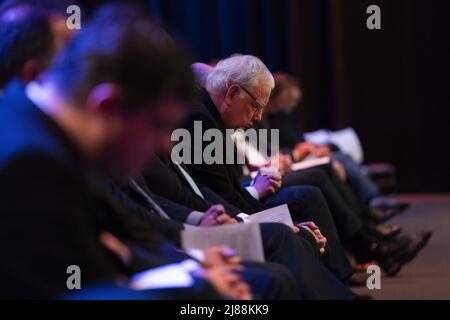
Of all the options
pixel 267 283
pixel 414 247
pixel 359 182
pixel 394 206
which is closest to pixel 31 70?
pixel 267 283

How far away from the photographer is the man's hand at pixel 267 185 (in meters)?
3.93

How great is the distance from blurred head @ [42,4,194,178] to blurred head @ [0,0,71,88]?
1.45 feet

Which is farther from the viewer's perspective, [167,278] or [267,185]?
[267,185]

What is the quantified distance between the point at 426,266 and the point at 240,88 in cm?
182

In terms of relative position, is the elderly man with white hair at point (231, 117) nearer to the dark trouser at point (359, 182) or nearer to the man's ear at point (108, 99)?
the man's ear at point (108, 99)

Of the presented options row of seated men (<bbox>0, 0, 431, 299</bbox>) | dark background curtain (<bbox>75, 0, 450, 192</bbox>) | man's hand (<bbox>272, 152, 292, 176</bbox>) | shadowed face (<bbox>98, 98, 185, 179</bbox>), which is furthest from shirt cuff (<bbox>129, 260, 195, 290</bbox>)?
dark background curtain (<bbox>75, 0, 450, 192</bbox>)

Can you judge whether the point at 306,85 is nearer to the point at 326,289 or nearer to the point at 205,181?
the point at 205,181

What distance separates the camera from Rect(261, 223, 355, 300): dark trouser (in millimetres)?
2697

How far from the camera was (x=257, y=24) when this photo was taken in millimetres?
8023

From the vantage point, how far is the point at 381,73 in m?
8.49

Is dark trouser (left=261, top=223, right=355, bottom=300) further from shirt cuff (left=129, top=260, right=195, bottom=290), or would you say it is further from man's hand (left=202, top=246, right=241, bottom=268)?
shirt cuff (left=129, top=260, right=195, bottom=290)

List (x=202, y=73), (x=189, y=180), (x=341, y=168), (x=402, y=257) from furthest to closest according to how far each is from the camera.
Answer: (x=341, y=168) < (x=402, y=257) < (x=202, y=73) < (x=189, y=180)

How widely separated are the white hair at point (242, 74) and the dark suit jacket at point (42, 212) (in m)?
2.11

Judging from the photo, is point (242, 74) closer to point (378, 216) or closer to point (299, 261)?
point (299, 261)
